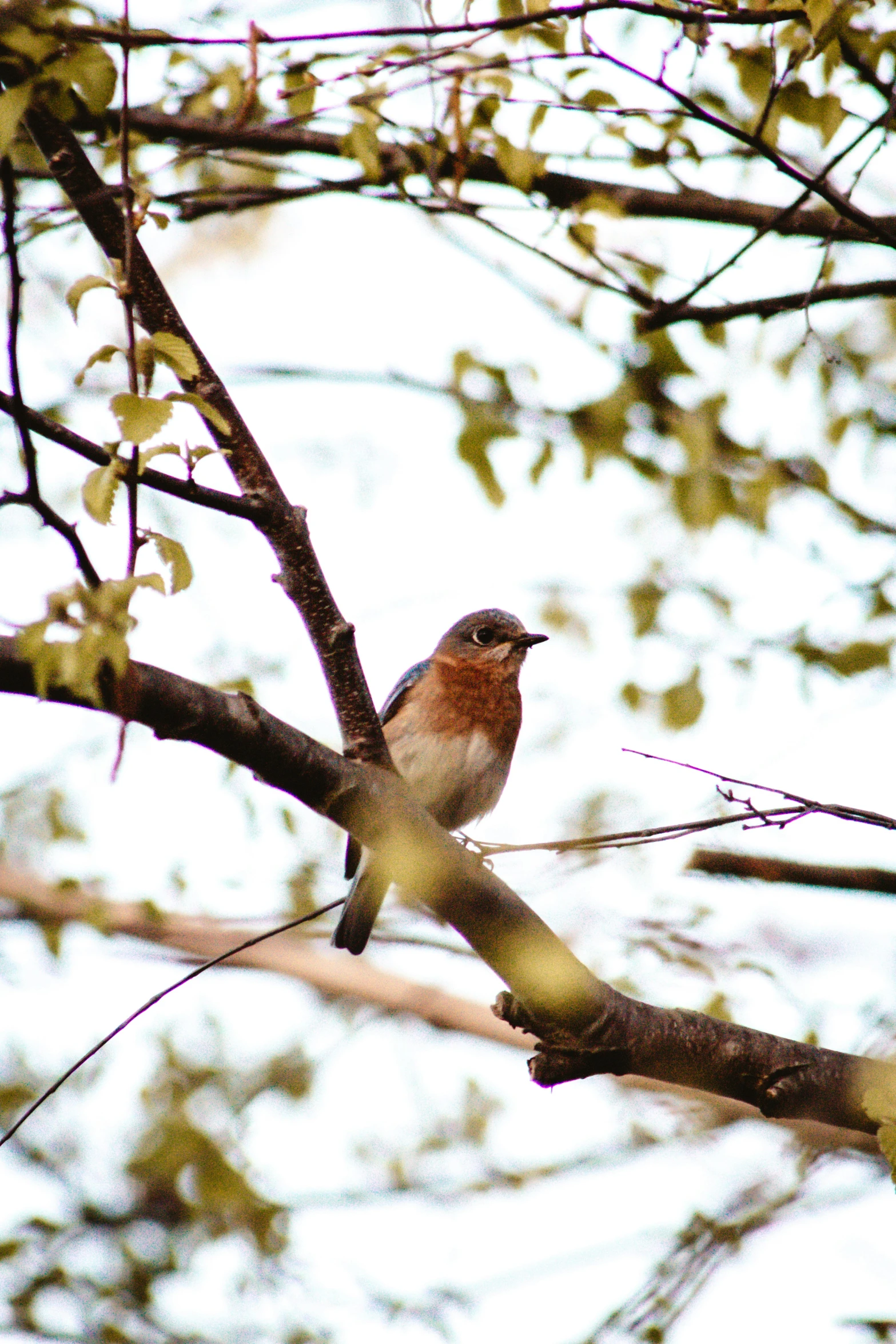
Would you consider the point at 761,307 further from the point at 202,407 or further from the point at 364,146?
the point at 202,407

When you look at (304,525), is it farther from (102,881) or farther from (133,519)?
(102,881)

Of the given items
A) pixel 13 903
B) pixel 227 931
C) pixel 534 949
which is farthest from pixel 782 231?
pixel 13 903

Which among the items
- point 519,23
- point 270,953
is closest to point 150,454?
point 519,23

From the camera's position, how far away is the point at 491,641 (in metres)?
8.50

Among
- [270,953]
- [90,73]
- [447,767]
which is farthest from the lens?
[270,953]

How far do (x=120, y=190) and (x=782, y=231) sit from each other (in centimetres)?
315

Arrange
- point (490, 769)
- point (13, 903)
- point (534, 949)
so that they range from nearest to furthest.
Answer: point (534, 949)
point (490, 769)
point (13, 903)

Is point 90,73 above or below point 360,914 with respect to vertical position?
above

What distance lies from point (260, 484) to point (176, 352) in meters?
0.69

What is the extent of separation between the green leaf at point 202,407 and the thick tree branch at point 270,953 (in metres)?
5.35

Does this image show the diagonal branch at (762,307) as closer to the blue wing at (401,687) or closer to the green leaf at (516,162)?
the green leaf at (516,162)

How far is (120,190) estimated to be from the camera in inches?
152

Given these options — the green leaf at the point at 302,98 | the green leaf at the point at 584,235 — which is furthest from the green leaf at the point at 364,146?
the green leaf at the point at 584,235

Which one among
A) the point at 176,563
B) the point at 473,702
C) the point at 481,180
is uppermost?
the point at 481,180
